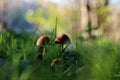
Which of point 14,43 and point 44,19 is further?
point 44,19

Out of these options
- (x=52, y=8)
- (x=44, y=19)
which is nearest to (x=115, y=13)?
(x=44, y=19)

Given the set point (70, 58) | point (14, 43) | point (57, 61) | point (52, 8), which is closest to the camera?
point (57, 61)

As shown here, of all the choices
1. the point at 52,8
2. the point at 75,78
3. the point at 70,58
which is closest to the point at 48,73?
the point at 75,78

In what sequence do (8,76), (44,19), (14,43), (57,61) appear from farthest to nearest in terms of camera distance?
(44,19), (14,43), (57,61), (8,76)

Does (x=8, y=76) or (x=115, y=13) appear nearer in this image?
(x=8, y=76)

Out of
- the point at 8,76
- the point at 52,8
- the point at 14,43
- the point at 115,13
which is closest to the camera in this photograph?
the point at 8,76

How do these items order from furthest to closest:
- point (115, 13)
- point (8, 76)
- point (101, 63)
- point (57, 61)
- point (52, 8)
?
point (52, 8), point (115, 13), point (57, 61), point (101, 63), point (8, 76)

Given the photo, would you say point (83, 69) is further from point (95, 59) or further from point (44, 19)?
point (44, 19)

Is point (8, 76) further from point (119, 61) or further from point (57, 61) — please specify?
point (119, 61)
